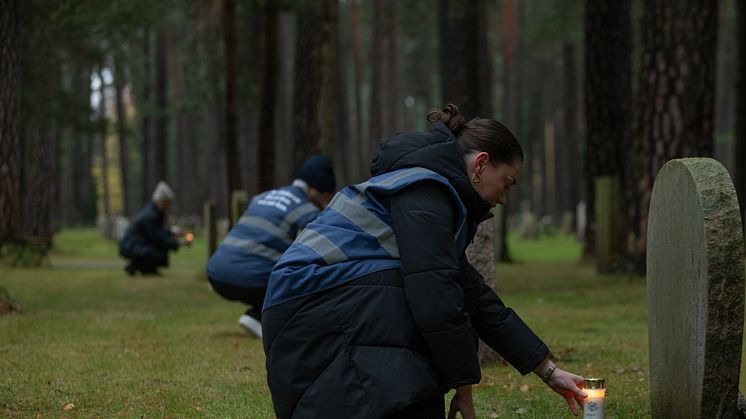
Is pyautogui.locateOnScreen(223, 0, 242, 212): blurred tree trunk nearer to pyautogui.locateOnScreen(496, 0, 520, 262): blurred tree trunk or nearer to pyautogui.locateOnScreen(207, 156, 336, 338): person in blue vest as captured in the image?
pyautogui.locateOnScreen(207, 156, 336, 338): person in blue vest

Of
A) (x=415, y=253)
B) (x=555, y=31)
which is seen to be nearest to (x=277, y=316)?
(x=415, y=253)

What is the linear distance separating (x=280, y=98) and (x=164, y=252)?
19.0m

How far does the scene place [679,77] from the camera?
13.7 meters

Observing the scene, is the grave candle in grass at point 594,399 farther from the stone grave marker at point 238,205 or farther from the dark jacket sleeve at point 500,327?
the stone grave marker at point 238,205

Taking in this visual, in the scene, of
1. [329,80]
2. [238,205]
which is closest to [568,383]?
[329,80]

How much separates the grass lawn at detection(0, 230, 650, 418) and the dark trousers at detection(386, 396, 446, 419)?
6.89 ft

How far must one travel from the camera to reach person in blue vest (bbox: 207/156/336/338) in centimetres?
952

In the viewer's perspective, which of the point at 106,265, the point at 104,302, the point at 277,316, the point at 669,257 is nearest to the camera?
the point at 277,316

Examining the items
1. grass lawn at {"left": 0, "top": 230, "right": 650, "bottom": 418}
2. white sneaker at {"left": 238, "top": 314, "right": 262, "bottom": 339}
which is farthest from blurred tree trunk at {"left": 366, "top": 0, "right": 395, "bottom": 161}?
white sneaker at {"left": 238, "top": 314, "right": 262, "bottom": 339}

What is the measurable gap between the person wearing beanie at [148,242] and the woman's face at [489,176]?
15708 mm

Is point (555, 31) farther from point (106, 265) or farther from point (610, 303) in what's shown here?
point (610, 303)

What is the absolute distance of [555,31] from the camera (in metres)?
41.2

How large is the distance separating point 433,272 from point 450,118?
677 mm

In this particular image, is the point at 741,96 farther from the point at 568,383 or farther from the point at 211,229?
the point at 568,383
